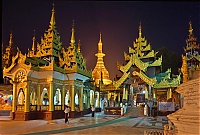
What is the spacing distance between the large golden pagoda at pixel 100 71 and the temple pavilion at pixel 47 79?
604 inches

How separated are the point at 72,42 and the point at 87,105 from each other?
7119 millimetres

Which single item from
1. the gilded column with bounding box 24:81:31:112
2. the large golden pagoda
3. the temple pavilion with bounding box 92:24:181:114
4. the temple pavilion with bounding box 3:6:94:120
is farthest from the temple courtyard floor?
the large golden pagoda

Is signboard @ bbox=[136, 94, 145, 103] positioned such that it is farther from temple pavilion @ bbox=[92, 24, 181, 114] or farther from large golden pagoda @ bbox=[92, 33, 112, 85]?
large golden pagoda @ bbox=[92, 33, 112, 85]

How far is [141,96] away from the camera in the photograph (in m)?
26.7

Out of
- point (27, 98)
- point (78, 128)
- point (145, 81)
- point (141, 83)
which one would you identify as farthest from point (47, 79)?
point (141, 83)

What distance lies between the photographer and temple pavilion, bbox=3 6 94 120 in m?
16.8

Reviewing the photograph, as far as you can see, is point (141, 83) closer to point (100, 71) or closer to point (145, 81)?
point (145, 81)

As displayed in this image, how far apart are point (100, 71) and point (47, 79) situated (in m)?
21.4

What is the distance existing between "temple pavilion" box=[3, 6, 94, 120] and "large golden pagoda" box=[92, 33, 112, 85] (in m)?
15.4

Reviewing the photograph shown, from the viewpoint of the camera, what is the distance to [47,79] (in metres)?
17.7

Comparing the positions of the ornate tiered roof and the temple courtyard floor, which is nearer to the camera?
the temple courtyard floor

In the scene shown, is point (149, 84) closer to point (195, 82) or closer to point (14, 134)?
point (14, 134)

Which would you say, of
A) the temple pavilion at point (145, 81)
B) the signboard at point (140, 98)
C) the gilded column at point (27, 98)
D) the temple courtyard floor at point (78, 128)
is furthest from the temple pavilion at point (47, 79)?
the signboard at point (140, 98)

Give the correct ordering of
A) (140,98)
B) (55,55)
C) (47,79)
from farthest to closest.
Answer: (140,98)
(55,55)
(47,79)
